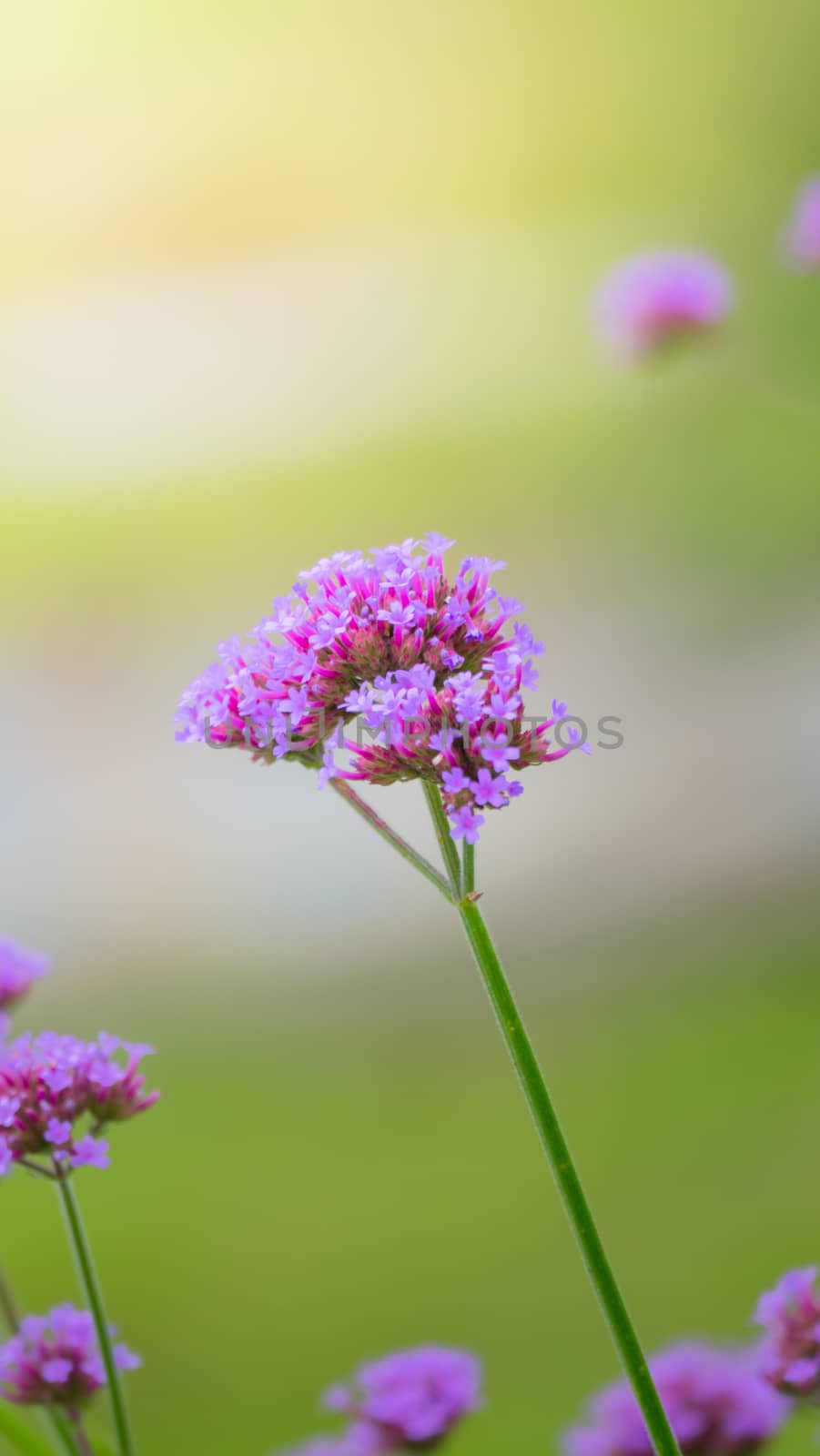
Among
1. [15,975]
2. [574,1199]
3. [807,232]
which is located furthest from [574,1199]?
[807,232]

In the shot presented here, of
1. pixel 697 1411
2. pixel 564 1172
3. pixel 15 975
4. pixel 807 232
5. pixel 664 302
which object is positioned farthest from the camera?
pixel 664 302

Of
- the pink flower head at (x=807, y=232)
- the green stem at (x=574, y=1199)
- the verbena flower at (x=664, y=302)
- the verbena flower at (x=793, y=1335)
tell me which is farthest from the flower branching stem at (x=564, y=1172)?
the verbena flower at (x=664, y=302)

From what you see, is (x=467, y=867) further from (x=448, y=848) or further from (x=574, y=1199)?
(x=574, y=1199)

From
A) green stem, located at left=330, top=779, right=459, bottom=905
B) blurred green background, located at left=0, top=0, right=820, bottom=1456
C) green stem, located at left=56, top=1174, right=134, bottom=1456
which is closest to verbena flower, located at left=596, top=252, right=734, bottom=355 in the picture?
blurred green background, located at left=0, top=0, right=820, bottom=1456

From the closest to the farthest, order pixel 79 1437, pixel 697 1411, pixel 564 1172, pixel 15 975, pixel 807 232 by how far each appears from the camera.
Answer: pixel 564 1172 < pixel 79 1437 < pixel 697 1411 < pixel 15 975 < pixel 807 232

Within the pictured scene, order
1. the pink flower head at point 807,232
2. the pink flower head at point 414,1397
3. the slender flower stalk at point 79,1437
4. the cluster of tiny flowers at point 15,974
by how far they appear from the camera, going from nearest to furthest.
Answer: the slender flower stalk at point 79,1437 < the pink flower head at point 414,1397 < the cluster of tiny flowers at point 15,974 < the pink flower head at point 807,232

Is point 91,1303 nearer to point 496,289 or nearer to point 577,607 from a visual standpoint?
point 577,607

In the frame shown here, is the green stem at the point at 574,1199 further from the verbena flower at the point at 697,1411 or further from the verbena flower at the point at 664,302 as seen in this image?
the verbena flower at the point at 664,302

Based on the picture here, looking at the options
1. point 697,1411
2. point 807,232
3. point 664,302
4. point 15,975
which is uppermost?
point 664,302
